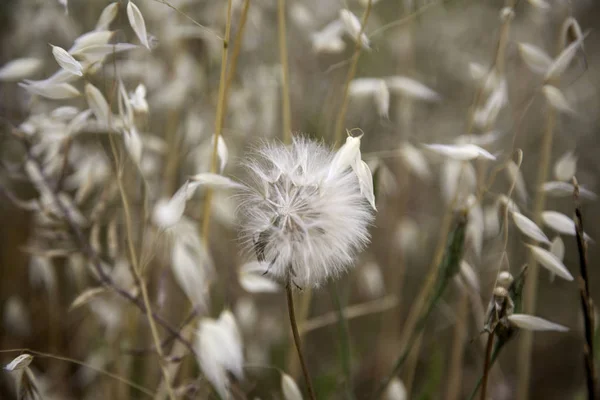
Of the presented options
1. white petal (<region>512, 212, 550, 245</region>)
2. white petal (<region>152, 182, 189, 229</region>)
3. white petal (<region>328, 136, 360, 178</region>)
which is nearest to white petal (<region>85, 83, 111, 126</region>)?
white petal (<region>152, 182, 189, 229</region>)

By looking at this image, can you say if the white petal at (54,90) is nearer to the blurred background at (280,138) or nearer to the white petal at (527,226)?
the blurred background at (280,138)

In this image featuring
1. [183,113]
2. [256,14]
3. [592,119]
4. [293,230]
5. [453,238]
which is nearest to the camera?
[293,230]

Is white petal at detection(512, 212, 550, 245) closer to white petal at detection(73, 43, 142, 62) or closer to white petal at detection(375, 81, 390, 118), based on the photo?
white petal at detection(375, 81, 390, 118)

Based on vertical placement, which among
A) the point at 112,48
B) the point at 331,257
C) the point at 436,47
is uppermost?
the point at 436,47

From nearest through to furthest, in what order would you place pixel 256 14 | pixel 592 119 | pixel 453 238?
pixel 453 238 → pixel 256 14 → pixel 592 119

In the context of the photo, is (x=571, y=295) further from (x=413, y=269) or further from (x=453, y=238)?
(x=453, y=238)

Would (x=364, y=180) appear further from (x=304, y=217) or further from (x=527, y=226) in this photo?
(x=527, y=226)

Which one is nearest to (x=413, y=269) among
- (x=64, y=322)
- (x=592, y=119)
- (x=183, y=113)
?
(x=592, y=119)

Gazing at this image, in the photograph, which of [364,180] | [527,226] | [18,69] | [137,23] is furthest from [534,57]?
[18,69]
